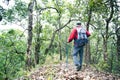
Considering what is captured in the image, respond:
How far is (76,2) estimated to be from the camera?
22453 millimetres

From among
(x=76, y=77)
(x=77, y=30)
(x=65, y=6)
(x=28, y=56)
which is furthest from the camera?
(x=65, y=6)

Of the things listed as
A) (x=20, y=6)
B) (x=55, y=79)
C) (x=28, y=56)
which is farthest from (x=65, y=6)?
(x=55, y=79)

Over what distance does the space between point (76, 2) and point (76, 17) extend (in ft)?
9.72

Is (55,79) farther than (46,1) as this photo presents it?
No

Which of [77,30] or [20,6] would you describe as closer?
[77,30]

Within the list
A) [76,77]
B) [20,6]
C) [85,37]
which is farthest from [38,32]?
[76,77]

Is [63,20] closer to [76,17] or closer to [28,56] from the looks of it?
[76,17]

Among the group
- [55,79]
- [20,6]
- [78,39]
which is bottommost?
[55,79]

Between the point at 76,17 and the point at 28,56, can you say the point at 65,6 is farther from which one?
the point at 28,56

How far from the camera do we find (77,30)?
9484 millimetres

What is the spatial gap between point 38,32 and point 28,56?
37.2ft

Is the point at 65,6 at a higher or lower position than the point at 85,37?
higher

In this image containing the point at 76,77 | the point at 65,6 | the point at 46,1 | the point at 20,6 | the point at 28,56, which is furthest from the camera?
the point at 46,1

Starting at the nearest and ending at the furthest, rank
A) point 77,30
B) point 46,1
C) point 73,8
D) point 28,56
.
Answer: point 77,30
point 28,56
point 73,8
point 46,1
